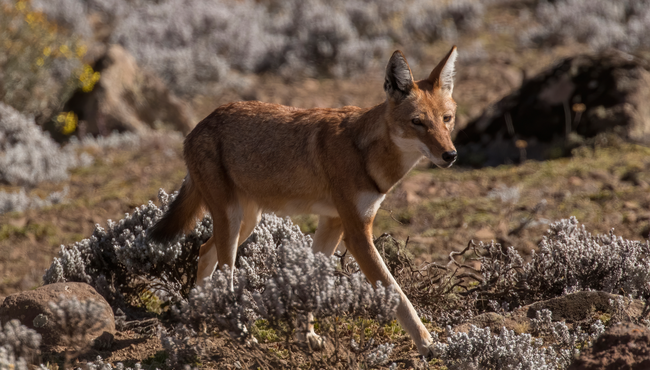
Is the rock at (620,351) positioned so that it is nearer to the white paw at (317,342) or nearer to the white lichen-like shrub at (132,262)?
the white paw at (317,342)

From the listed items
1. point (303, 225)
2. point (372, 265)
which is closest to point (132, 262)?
point (372, 265)

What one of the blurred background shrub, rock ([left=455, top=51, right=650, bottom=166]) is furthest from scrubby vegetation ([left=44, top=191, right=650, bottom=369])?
the blurred background shrub

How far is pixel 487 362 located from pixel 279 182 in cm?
200

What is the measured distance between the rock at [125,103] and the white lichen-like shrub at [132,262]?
23.3ft

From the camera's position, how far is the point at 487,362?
3.55 metres

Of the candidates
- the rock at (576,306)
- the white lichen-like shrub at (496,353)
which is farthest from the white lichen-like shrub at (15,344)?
the rock at (576,306)

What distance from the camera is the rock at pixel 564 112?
31.1ft

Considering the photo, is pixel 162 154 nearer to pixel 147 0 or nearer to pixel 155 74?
pixel 155 74

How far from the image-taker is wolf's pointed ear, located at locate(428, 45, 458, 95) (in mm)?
4344

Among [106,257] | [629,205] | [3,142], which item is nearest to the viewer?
[106,257]

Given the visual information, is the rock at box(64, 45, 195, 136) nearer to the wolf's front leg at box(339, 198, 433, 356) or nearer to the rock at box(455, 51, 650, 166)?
the rock at box(455, 51, 650, 166)

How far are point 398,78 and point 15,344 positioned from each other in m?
2.83

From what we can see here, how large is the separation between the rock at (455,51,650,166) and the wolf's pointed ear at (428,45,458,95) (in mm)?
5060

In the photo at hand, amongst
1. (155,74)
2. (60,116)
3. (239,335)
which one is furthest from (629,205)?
(155,74)
